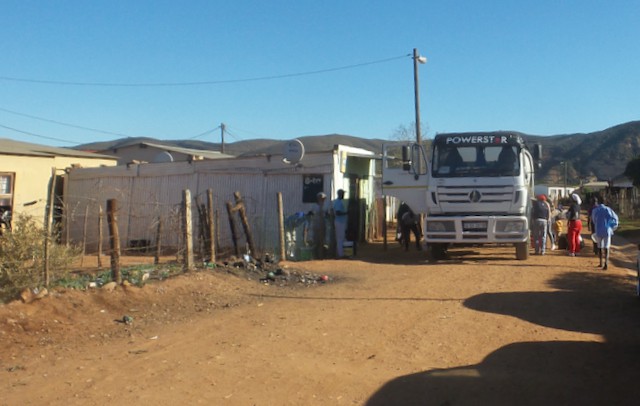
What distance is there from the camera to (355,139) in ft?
252

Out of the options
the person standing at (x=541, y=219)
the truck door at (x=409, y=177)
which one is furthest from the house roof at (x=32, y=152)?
the person standing at (x=541, y=219)

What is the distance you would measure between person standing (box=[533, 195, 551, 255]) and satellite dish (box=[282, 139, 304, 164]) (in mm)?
6516

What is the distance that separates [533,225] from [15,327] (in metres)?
13.0

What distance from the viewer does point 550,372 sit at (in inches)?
249

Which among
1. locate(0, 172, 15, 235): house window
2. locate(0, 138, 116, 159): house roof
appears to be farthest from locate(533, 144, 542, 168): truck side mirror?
locate(0, 172, 15, 235): house window

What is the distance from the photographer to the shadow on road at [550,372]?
Answer: 560cm

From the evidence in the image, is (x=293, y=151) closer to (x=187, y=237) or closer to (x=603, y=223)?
(x=187, y=237)

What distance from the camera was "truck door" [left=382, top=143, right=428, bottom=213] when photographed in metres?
15.8

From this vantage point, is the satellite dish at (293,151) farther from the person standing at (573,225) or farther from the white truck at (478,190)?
the person standing at (573,225)

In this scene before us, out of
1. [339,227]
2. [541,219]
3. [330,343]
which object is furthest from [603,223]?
[330,343]

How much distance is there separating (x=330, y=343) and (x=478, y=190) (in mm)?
8265

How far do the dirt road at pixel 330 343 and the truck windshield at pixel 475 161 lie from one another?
11.3 ft

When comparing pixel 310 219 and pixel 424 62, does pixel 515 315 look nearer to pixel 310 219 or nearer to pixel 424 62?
pixel 310 219

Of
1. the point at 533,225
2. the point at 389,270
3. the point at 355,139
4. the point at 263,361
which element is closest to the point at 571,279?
the point at 389,270
